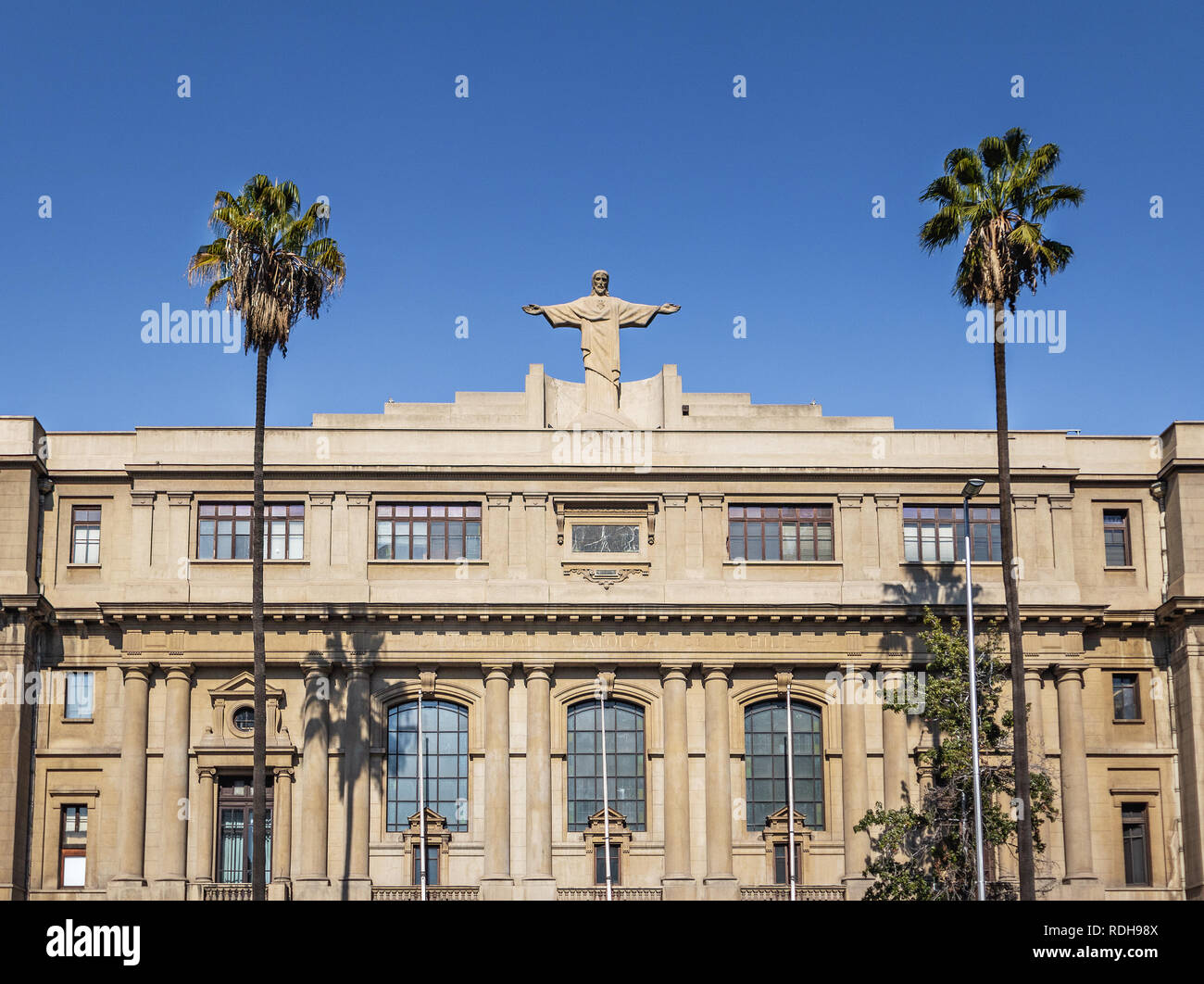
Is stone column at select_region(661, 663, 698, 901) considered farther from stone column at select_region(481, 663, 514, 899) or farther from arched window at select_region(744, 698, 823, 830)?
stone column at select_region(481, 663, 514, 899)

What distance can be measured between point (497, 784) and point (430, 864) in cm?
306

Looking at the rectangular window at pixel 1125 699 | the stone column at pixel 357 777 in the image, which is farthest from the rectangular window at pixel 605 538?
the rectangular window at pixel 1125 699

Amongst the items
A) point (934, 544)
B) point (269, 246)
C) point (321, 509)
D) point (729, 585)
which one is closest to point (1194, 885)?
point (934, 544)

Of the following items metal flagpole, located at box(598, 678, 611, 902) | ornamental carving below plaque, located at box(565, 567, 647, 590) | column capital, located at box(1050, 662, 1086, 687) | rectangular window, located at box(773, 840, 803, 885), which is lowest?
rectangular window, located at box(773, 840, 803, 885)

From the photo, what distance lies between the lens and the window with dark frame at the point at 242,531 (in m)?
50.1

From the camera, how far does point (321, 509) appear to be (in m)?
50.3

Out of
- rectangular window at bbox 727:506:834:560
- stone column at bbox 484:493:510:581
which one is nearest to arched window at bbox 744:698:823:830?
rectangular window at bbox 727:506:834:560

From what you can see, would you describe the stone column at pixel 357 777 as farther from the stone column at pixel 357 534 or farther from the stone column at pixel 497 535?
the stone column at pixel 497 535

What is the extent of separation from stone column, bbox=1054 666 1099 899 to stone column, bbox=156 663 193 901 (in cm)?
2576

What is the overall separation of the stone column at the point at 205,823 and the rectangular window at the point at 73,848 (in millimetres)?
4069

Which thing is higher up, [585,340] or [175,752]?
[585,340]

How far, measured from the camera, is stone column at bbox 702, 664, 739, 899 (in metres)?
47.4
